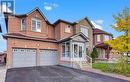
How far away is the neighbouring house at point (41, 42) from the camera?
25.3m

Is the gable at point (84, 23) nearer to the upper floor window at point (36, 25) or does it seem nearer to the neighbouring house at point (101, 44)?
the neighbouring house at point (101, 44)

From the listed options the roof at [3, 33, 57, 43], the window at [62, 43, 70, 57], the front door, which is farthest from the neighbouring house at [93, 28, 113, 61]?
the roof at [3, 33, 57, 43]

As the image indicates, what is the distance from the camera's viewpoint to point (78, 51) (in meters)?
30.6

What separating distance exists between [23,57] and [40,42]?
151 inches

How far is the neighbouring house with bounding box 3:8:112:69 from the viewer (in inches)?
996

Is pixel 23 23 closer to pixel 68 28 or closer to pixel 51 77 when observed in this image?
pixel 68 28

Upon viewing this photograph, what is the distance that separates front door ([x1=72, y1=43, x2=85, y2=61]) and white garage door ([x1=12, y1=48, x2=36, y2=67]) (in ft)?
20.5

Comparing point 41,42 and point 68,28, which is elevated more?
point 68,28

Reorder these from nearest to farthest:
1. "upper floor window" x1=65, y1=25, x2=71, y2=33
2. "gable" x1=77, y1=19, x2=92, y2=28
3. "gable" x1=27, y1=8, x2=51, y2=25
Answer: "gable" x1=27, y1=8, x2=51, y2=25 < "upper floor window" x1=65, y1=25, x2=71, y2=33 < "gable" x1=77, y1=19, x2=92, y2=28

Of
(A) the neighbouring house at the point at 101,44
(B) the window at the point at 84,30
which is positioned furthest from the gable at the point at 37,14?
(A) the neighbouring house at the point at 101,44

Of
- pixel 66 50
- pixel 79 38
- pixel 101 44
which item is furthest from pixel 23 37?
pixel 101 44

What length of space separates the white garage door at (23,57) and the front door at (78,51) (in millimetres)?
6236

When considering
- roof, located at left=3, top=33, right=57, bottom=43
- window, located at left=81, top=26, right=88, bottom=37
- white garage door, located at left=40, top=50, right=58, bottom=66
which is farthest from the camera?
window, located at left=81, top=26, right=88, bottom=37

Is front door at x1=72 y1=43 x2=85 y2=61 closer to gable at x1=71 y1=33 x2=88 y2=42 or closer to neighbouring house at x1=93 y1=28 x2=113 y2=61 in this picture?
gable at x1=71 y1=33 x2=88 y2=42
